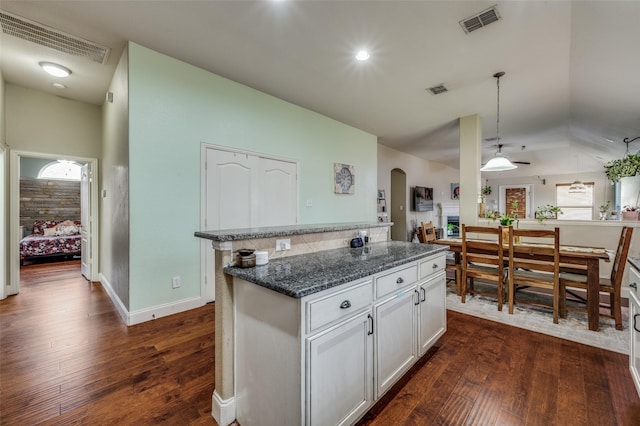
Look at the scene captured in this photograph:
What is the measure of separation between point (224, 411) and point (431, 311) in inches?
62.7

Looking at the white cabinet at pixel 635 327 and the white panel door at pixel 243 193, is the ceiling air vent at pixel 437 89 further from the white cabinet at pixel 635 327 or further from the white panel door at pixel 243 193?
the white cabinet at pixel 635 327

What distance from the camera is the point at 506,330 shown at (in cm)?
257

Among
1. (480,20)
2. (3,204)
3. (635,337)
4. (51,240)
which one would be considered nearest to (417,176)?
(480,20)

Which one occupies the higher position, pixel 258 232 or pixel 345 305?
pixel 258 232

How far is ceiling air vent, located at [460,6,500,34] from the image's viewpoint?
7.11ft

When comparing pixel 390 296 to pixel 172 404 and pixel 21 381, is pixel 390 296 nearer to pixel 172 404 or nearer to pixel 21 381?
pixel 172 404

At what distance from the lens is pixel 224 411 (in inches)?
57.5

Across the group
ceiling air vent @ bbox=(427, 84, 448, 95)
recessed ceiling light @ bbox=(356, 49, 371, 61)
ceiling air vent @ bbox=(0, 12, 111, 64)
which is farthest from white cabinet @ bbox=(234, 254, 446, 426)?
ceiling air vent @ bbox=(0, 12, 111, 64)

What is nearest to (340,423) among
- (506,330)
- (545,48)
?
(506,330)

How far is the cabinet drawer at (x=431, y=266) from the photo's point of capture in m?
2.00

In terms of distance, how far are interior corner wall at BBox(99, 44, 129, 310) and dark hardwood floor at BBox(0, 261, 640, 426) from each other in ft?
2.03

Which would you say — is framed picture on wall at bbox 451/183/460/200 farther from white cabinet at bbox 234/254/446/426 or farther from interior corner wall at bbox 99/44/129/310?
interior corner wall at bbox 99/44/129/310

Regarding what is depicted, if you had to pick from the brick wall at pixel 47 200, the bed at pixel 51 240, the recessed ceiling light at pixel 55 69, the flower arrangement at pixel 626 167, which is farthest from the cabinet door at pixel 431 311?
the brick wall at pixel 47 200

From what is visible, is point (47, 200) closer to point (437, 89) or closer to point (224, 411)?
point (224, 411)
